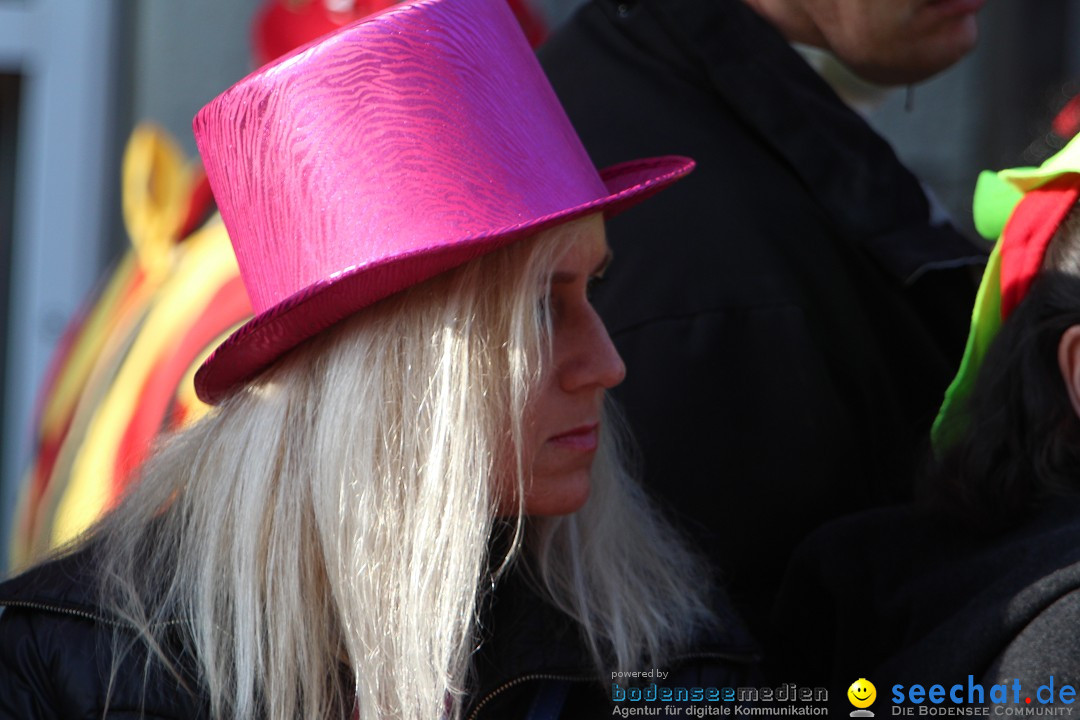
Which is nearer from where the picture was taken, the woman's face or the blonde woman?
the blonde woman

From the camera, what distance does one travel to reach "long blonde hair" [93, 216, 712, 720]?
4.83 feet

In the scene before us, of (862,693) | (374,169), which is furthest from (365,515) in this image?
(862,693)

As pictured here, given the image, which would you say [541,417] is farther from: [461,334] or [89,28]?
[89,28]

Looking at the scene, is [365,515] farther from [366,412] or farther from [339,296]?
[339,296]

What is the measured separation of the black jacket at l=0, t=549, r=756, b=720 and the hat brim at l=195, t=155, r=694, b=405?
298mm

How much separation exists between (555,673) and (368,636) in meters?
0.24

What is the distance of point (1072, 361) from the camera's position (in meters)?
1.61

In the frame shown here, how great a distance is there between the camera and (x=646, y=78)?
205 cm

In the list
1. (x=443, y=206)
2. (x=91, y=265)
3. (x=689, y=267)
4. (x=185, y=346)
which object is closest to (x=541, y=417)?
(x=443, y=206)

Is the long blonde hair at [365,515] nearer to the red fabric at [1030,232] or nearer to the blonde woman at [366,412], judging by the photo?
the blonde woman at [366,412]

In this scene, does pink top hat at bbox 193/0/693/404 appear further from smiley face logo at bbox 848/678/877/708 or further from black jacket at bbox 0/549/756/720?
smiley face logo at bbox 848/678/877/708

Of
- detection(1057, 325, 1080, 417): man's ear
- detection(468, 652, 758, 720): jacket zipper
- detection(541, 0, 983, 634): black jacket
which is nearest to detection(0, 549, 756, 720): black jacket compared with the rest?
detection(468, 652, 758, 720): jacket zipper

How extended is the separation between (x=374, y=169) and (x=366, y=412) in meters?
0.27

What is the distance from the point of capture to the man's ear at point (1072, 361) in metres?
1.60
